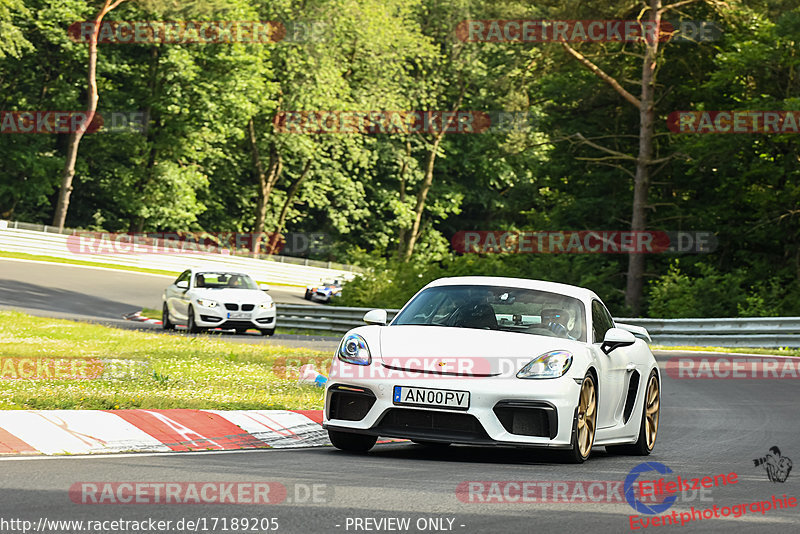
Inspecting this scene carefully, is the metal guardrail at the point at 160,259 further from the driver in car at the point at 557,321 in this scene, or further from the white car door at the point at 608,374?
the driver in car at the point at 557,321

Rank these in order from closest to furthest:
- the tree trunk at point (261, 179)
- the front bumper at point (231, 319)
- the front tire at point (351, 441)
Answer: the front tire at point (351, 441) < the front bumper at point (231, 319) < the tree trunk at point (261, 179)

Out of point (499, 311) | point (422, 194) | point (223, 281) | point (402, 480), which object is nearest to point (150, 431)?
point (402, 480)

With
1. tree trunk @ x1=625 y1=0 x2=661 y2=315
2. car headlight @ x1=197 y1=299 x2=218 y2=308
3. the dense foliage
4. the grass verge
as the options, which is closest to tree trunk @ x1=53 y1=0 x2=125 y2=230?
the dense foliage

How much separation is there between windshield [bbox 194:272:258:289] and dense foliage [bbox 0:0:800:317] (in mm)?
8588

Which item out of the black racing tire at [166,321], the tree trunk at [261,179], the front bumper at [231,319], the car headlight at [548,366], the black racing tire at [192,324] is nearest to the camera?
the car headlight at [548,366]

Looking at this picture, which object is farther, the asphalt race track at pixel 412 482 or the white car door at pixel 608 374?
the white car door at pixel 608 374

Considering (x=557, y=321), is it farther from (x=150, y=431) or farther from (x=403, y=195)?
(x=403, y=195)

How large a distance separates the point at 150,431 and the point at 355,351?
1.71m

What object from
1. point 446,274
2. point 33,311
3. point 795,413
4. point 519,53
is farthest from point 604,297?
point 795,413

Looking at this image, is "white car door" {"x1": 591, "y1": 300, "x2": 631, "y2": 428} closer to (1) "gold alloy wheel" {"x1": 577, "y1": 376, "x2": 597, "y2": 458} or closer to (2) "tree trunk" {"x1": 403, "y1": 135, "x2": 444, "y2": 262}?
(1) "gold alloy wheel" {"x1": 577, "y1": 376, "x2": 597, "y2": 458}

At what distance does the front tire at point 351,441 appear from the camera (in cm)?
912

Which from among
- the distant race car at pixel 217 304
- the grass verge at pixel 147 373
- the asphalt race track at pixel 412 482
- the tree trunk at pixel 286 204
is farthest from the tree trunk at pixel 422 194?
the asphalt race track at pixel 412 482

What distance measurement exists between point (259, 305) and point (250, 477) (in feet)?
66.2

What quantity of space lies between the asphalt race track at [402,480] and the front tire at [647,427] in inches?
4.8
